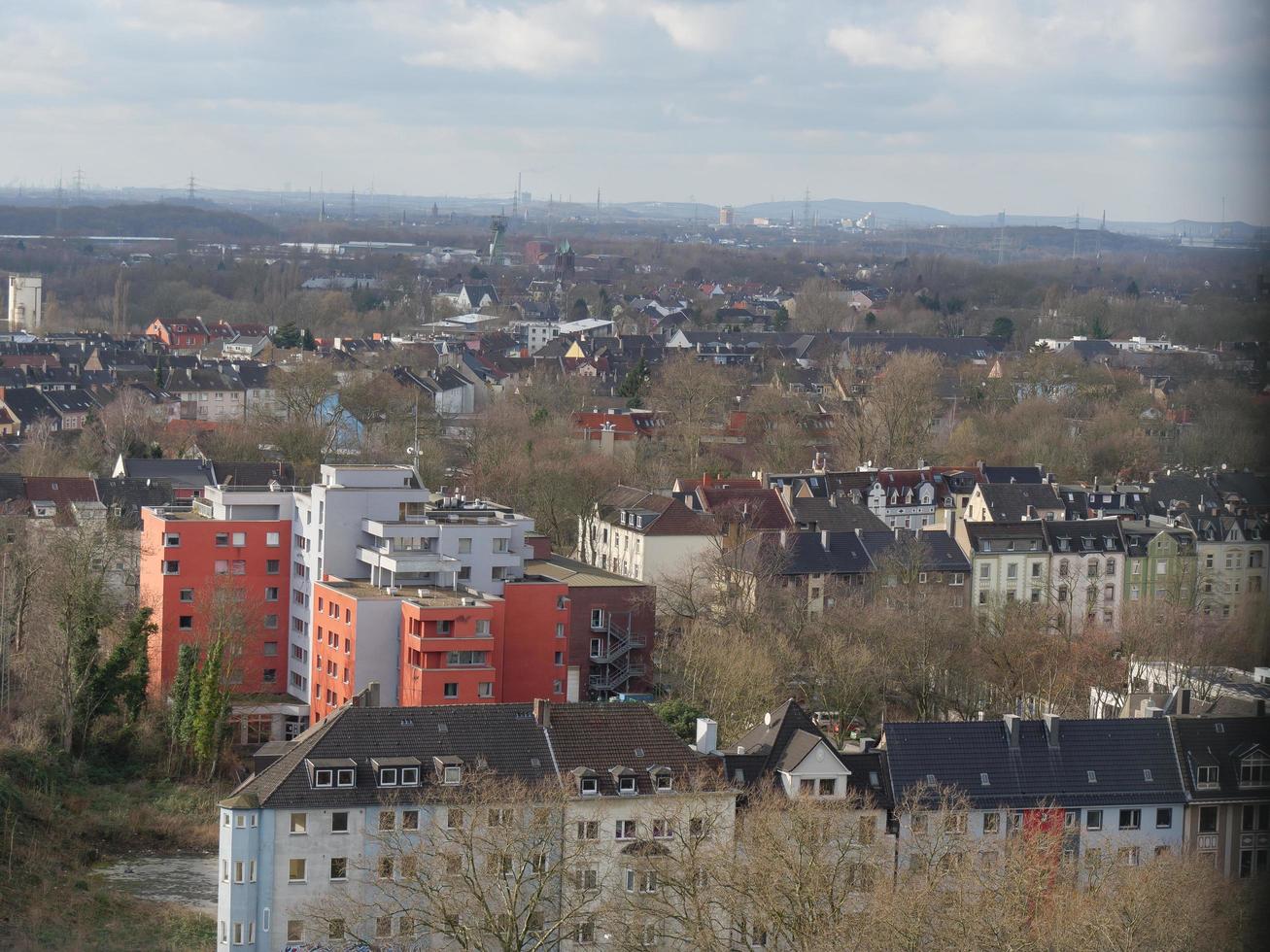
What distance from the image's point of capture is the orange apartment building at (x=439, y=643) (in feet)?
77.8

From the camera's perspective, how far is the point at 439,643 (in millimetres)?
23688

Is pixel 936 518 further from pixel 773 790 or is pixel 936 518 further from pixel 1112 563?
pixel 773 790

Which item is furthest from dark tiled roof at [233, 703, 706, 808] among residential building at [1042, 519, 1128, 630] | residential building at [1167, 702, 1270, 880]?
residential building at [1042, 519, 1128, 630]

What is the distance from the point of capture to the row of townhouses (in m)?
16.7

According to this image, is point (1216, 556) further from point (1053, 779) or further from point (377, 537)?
point (1053, 779)

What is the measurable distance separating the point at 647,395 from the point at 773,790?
3814cm

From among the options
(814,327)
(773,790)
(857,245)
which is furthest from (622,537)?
(857,245)

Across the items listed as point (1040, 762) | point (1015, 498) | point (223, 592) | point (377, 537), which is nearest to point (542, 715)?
point (1040, 762)

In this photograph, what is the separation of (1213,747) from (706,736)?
15.1ft

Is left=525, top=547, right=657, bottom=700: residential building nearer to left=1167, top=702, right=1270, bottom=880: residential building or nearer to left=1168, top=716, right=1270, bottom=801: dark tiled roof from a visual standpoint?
left=1168, top=716, right=1270, bottom=801: dark tiled roof

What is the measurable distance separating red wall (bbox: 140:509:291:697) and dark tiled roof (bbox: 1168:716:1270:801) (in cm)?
1161

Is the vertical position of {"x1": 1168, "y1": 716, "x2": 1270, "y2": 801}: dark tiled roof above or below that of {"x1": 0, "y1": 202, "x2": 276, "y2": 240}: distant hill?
below

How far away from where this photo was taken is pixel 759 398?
51812 millimetres

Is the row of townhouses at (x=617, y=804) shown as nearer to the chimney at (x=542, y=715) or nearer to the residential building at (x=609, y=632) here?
the chimney at (x=542, y=715)
